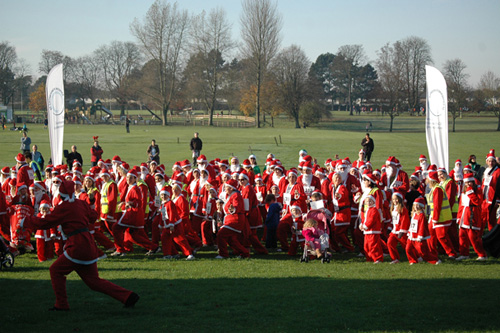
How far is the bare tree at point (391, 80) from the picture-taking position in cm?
7094

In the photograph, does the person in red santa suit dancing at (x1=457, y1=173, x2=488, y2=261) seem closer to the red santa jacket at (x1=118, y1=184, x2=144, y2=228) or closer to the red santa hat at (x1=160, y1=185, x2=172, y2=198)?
the red santa hat at (x1=160, y1=185, x2=172, y2=198)

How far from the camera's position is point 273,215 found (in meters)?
12.3

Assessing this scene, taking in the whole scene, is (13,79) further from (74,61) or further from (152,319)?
(152,319)

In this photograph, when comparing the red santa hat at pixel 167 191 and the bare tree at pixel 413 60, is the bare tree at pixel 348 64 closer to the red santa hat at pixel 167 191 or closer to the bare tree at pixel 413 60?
the bare tree at pixel 413 60

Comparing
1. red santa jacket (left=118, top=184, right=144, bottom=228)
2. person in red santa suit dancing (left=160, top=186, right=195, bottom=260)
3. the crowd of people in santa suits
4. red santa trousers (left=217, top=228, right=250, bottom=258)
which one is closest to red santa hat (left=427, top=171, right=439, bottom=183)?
the crowd of people in santa suits

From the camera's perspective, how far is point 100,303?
7914mm

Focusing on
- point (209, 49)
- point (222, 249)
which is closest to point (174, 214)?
point (222, 249)

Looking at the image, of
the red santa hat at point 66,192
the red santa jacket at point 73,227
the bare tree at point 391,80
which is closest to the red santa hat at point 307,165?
the red santa hat at point 66,192

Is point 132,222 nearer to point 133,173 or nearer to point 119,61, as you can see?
point 133,173

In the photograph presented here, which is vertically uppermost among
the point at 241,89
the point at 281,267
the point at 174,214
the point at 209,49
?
the point at 209,49

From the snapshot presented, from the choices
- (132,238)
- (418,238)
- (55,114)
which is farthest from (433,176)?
(55,114)

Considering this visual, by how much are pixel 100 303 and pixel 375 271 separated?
5233 mm

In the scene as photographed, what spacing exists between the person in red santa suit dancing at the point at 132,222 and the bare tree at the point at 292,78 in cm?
6607

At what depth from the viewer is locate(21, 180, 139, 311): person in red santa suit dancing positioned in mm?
7355
